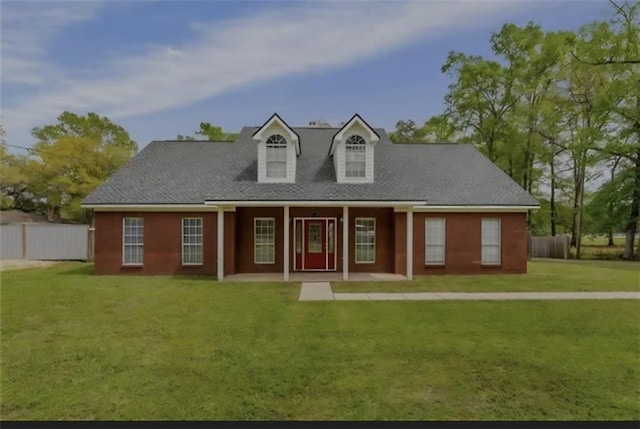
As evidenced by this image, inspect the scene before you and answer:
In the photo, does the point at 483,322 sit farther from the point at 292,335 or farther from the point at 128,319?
the point at 128,319

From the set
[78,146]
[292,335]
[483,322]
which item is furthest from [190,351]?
[78,146]

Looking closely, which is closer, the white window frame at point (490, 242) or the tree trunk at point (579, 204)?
the white window frame at point (490, 242)

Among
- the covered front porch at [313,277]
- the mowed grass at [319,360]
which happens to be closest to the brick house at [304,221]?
the covered front porch at [313,277]

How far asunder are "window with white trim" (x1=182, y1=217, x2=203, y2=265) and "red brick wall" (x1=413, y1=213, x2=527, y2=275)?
858cm

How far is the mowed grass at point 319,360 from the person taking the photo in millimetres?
5016

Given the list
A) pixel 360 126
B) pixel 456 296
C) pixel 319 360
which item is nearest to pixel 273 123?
pixel 360 126

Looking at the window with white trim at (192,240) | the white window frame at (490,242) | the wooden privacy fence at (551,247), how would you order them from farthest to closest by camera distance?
the wooden privacy fence at (551,247)
the white window frame at (490,242)
the window with white trim at (192,240)

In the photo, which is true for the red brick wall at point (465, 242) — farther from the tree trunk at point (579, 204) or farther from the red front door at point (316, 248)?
the tree trunk at point (579, 204)

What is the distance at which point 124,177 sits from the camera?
702 inches

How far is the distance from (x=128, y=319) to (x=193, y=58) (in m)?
8.22

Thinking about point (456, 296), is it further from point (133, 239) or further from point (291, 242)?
point (133, 239)

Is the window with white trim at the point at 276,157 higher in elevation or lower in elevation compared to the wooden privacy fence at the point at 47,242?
higher

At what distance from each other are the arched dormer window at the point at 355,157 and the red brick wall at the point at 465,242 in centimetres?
288

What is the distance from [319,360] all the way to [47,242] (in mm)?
21086
